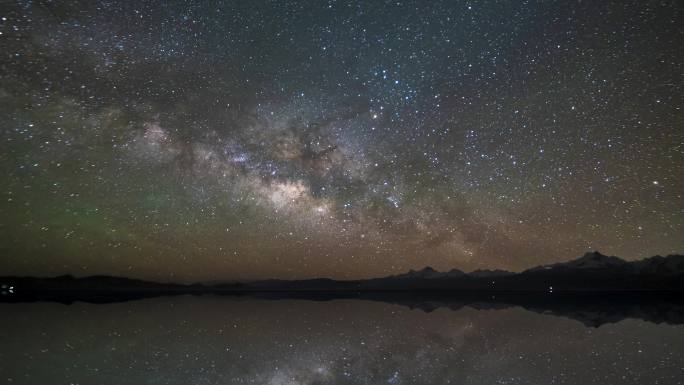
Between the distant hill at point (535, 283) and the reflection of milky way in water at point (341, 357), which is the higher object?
the reflection of milky way in water at point (341, 357)

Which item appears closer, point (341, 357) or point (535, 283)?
point (341, 357)

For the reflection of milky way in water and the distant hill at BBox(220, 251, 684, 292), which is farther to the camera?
the distant hill at BBox(220, 251, 684, 292)

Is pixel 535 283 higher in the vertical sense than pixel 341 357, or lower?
lower

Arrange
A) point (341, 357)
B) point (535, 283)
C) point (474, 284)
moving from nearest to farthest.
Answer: point (341, 357) < point (474, 284) < point (535, 283)

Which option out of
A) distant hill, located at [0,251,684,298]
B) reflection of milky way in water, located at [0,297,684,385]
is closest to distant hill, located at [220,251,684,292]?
distant hill, located at [0,251,684,298]

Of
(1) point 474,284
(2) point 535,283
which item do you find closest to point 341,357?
(1) point 474,284

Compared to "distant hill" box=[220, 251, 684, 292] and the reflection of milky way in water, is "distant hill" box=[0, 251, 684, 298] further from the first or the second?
the reflection of milky way in water

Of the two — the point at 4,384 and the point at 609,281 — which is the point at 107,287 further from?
the point at 609,281

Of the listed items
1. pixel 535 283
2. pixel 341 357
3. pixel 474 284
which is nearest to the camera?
pixel 341 357

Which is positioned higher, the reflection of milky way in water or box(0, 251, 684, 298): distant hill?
the reflection of milky way in water

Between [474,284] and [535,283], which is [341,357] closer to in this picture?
[474,284]

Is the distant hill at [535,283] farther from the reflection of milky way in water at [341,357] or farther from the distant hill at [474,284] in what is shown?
the reflection of milky way in water at [341,357]

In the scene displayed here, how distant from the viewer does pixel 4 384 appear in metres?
6.33

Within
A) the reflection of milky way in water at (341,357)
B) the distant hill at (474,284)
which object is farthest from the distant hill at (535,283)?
the reflection of milky way in water at (341,357)
